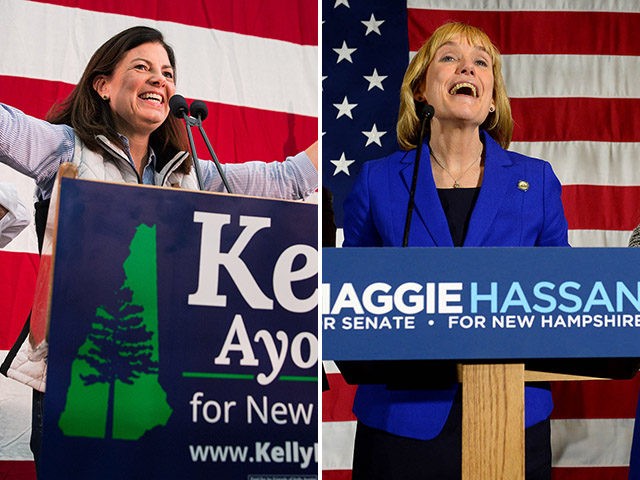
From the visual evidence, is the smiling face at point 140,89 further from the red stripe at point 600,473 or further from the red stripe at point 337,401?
the red stripe at point 600,473

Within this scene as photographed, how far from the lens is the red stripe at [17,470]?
253cm

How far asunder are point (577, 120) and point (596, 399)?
0.82 m

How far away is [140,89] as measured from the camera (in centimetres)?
278

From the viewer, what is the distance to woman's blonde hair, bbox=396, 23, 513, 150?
2.04 meters

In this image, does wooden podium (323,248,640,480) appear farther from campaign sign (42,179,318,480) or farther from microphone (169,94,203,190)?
microphone (169,94,203,190)

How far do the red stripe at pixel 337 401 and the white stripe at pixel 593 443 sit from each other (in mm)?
615

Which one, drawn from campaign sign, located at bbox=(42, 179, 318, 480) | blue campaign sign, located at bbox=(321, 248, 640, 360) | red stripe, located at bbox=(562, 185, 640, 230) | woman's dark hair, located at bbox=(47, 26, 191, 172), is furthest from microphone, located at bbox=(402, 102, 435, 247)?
woman's dark hair, located at bbox=(47, 26, 191, 172)

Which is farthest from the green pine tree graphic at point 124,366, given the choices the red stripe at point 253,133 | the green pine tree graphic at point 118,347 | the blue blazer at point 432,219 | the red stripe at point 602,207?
the red stripe at point 602,207

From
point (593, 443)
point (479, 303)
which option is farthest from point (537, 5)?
point (479, 303)

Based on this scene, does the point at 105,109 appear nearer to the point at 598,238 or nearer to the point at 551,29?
the point at 551,29

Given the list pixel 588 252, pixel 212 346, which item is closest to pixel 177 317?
pixel 212 346

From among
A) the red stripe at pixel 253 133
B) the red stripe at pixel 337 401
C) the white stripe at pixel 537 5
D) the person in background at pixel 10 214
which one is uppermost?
the white stripe at pixel 537 5

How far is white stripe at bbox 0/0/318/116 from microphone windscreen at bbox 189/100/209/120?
0.08 m

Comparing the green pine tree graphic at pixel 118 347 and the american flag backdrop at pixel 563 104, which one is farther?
the green pine tree graphic at pixel 118 347
